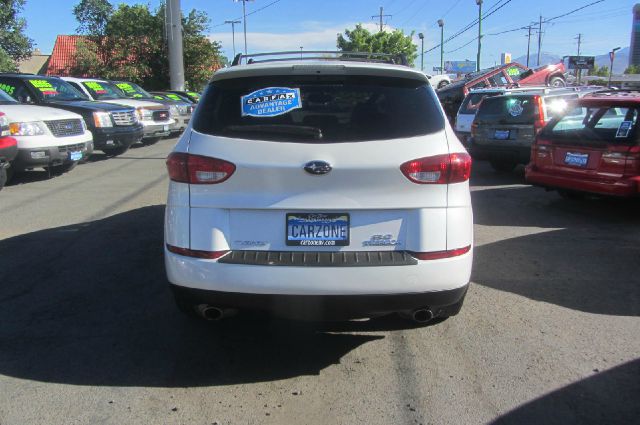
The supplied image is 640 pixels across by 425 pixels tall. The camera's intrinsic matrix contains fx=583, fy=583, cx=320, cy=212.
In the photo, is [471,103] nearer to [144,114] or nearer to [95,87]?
[144,114]

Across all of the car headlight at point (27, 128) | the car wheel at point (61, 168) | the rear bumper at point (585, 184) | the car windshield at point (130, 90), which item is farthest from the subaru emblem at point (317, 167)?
the car windshield at point (130, 90)

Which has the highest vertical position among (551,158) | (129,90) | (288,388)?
(129,90)

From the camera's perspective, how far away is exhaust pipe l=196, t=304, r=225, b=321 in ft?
11.0

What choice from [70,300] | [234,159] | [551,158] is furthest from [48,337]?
[551,158]

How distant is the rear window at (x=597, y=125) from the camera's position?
720 cm

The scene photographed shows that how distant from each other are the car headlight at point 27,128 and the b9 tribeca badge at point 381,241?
827 cm

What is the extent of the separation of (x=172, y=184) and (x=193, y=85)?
116ft

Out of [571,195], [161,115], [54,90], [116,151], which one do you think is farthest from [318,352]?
[161,115]

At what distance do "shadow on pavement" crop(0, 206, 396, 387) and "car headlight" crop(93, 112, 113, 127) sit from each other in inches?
303

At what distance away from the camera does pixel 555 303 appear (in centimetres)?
465

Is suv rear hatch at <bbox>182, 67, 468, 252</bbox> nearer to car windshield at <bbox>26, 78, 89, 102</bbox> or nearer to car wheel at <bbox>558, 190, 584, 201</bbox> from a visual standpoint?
car wheel at <bbox>558, 190, 584, 201</bbox>

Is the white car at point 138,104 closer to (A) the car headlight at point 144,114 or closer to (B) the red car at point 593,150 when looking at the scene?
(A) the car headlight at point 144,114

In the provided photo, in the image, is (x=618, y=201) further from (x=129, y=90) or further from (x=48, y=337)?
(x=129, y=90)

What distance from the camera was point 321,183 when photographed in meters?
3.18
